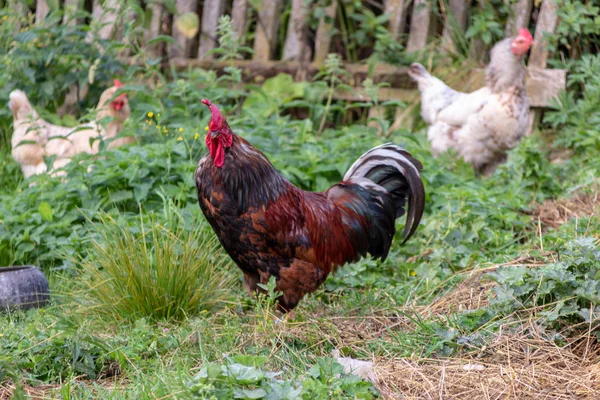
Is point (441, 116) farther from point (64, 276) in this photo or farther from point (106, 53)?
point (64, 276)

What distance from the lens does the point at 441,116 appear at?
701 cm

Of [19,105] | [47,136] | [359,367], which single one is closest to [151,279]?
[359,367]

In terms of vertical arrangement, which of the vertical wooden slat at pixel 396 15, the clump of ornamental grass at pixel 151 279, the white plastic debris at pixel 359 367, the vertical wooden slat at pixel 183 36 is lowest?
the clump of ornamental grass at pixel 151 279

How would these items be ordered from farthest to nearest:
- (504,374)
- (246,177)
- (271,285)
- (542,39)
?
(542,39)
(246,177)
(271,285)
(504,374)

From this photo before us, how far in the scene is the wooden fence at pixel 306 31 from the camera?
7863mm

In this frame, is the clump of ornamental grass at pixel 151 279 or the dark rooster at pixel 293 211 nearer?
the dark rooster at pixel 293 211

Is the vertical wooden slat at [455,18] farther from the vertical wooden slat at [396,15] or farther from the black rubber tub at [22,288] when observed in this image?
the black rubber tub at [22,288]

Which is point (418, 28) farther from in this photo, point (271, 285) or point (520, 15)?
point (271, 285)

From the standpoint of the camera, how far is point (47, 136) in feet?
21.1

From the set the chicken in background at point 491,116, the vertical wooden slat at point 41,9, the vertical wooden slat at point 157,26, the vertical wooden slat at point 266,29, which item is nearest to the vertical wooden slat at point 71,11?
the vertical wooden slat at point 41,9

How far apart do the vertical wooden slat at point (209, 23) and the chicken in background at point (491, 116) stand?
9.30 ft

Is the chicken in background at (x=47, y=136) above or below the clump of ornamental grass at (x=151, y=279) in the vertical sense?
above

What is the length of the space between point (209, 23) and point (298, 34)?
1.08 meters

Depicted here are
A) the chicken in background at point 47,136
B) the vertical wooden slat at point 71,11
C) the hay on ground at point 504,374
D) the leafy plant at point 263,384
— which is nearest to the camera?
the leafy plant at point 263,384
